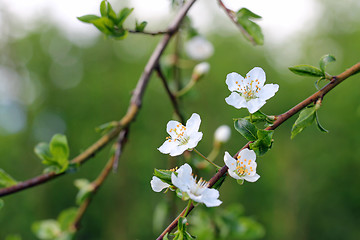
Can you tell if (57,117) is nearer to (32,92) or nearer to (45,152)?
(32,92)

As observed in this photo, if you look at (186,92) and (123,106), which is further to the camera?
(123,106)

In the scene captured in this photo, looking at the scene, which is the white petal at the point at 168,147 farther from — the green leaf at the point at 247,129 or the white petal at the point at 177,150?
the green leaf at the point at 247,129

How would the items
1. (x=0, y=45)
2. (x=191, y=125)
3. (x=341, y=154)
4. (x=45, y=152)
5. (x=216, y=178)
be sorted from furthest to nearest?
1. (x=341, y=154)
2. (x=0, y=45)
3. (x=45, y=152)
4. (x=191, y=125)
5. (x=216, y=178)

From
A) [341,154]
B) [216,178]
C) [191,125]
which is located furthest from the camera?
[341,154]

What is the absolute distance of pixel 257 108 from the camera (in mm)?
576

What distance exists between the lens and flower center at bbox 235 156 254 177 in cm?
58

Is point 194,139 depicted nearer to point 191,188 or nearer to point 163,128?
point 191,188

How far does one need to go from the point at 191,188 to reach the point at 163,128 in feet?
33.7

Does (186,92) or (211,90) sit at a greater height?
(186,92)

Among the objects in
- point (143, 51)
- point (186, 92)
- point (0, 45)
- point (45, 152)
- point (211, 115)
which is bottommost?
point (211, 115)

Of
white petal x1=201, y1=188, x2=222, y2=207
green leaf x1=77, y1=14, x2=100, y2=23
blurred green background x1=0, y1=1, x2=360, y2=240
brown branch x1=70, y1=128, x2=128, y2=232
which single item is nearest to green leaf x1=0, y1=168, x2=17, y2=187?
brown branch x1=70, y1=128, x2=128, y2=232

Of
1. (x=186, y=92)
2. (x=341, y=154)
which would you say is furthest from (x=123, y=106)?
(x=186, y=92)

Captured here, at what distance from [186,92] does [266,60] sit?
10646 mm

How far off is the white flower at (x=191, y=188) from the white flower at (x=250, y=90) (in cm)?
14
